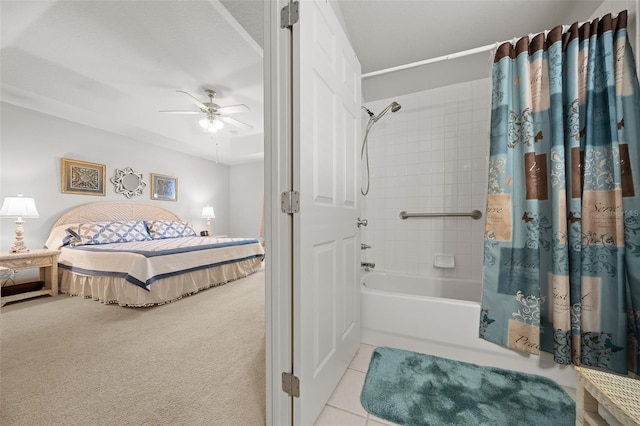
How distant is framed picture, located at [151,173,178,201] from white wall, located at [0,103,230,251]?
0.09 metres

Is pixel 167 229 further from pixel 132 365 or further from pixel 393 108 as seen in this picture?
pixel 393 108

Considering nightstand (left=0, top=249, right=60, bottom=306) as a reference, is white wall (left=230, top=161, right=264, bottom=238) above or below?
above

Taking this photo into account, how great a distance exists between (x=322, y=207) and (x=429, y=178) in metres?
1.62

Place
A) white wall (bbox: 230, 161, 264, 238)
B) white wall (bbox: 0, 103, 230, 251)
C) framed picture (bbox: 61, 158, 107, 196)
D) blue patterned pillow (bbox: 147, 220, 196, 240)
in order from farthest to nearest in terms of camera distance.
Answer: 1. white wall (bbox: 230, 161, 264, 238)
2. blue patterned pillow (bbox: 147, 220, 196, 240)
3. framed picture (bbox: 61, 158, 107, 196)
4. white wall (bbox: 0, 103, 230, 251)

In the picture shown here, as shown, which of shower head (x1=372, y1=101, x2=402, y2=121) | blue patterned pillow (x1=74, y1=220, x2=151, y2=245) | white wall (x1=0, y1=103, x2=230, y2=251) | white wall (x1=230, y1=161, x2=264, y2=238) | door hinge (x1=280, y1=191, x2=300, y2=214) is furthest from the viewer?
white wall (x1=230, y1=161, x2=264, y2=238)

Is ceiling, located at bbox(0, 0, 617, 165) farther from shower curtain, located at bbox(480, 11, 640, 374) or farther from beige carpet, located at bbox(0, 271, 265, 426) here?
beige carpet, located at bbox(0, 271, 265, 426)

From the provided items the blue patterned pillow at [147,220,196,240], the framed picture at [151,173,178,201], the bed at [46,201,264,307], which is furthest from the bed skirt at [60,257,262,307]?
the framed picture at [151,173,178,201]

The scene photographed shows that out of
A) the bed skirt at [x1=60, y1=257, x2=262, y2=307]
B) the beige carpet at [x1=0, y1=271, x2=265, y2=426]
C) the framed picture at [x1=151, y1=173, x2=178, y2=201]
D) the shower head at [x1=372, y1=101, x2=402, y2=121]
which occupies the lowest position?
the beige carpet at [x1=0, y1=271, x2=265, y2=426]

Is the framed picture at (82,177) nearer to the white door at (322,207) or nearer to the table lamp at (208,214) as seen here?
the table lamp at (208,214)

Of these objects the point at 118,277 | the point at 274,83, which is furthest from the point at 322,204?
the point at 118,277

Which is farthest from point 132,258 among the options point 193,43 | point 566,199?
point 566,199

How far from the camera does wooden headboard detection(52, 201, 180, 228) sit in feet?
11.5

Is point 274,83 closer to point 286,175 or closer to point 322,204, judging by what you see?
point 286,175

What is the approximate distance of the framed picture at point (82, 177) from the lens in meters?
3.47
